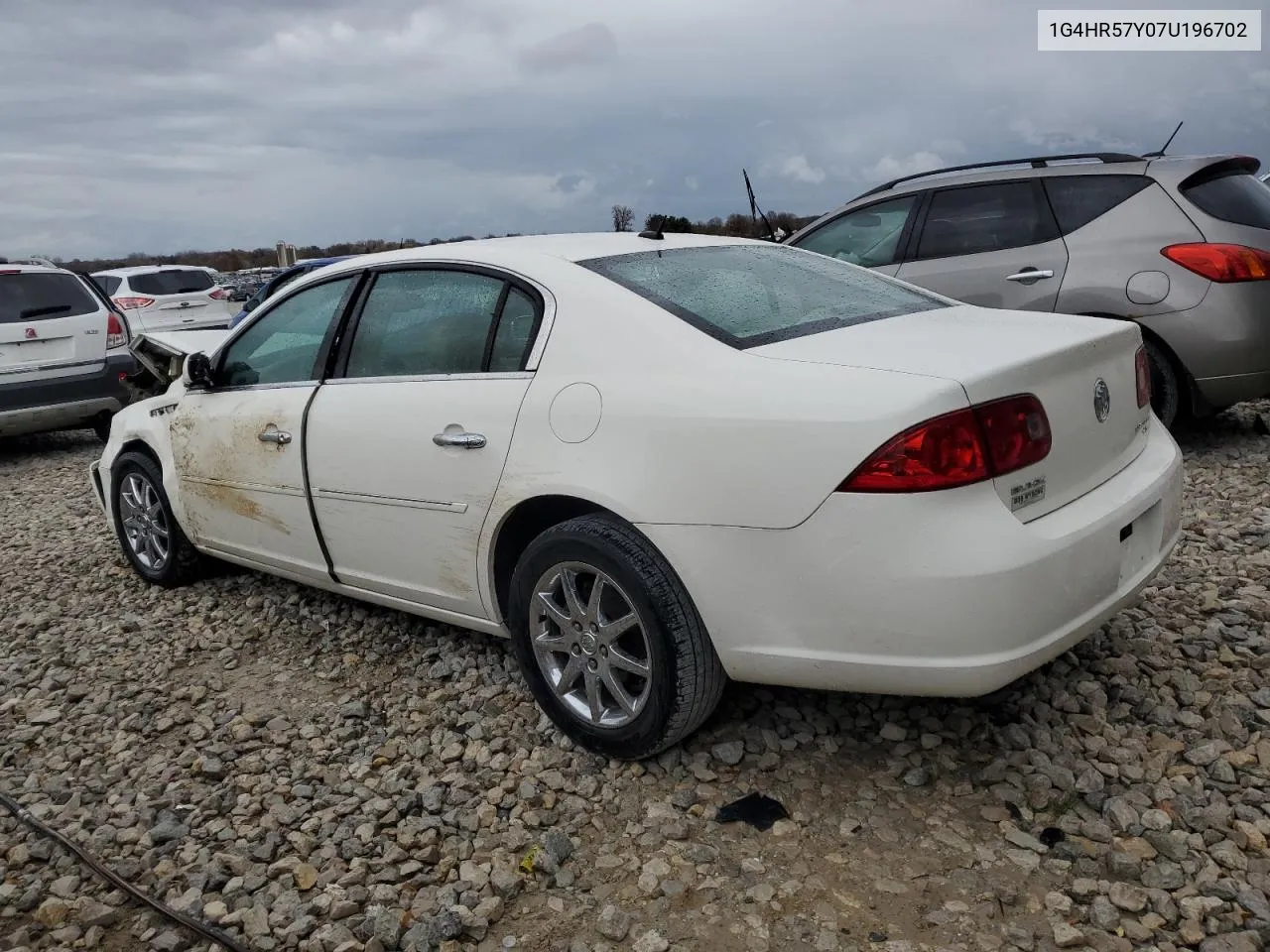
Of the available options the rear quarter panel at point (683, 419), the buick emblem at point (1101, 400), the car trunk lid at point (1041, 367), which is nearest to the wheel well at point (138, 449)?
the rear quarter panel at point (683, 419)

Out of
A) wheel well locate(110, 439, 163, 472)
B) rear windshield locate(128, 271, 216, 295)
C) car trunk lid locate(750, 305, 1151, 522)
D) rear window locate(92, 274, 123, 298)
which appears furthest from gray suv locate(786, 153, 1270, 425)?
rear window locate(92, 274, 123, 298)

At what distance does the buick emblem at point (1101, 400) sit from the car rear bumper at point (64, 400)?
828 cm

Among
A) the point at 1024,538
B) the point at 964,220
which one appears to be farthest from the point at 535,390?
the point at 964,220

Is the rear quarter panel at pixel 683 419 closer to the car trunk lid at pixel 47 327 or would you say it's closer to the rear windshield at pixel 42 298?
the car trunk lid at pixel 47 327

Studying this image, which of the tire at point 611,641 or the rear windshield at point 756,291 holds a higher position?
the rear windshield at point 756,291

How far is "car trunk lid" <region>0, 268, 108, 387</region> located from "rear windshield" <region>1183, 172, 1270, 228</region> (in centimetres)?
852

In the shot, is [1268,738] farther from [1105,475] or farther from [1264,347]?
[1264,347]

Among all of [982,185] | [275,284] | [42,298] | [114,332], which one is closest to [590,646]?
[982,185]

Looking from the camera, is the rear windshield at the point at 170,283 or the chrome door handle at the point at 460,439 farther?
the rear windshield at the point at 170,283

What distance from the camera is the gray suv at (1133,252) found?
5.59 meters

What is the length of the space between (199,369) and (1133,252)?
4843mm

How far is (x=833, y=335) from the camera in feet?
9.51

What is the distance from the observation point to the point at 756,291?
3.26 m

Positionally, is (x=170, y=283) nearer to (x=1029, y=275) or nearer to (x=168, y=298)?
(x=168, y=298)
